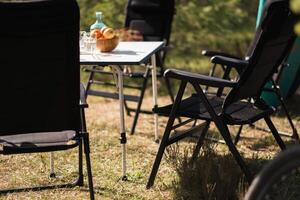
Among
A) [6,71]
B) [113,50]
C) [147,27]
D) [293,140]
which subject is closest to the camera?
[6,71]

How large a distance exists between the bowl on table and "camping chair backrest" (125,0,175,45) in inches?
64.3

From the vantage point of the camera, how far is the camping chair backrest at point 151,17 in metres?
5.83

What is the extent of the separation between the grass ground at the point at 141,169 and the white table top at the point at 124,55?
0.67 m

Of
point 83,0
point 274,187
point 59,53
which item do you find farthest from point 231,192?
point 83,0

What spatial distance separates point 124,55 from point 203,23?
4667mm

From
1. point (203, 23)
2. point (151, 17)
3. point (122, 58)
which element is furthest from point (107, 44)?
point (203, 23)

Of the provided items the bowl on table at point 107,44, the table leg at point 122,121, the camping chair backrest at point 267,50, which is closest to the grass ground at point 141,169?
the table leg at point 122,121

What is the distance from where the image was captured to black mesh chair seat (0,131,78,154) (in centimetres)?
331

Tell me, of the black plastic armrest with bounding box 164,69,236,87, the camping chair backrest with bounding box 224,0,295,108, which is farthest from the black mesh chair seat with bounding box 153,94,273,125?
the black plastic armrest with bounding box 164,69,236,87

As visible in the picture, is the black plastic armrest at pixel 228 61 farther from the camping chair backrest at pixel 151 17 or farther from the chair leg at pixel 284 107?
the camping chair backrest at pixel 151 17

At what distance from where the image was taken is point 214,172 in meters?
3.68

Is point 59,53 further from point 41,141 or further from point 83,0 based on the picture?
point 83,0

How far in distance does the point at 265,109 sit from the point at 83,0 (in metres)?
4.50

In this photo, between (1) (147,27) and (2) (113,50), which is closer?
(2) (113,50)
